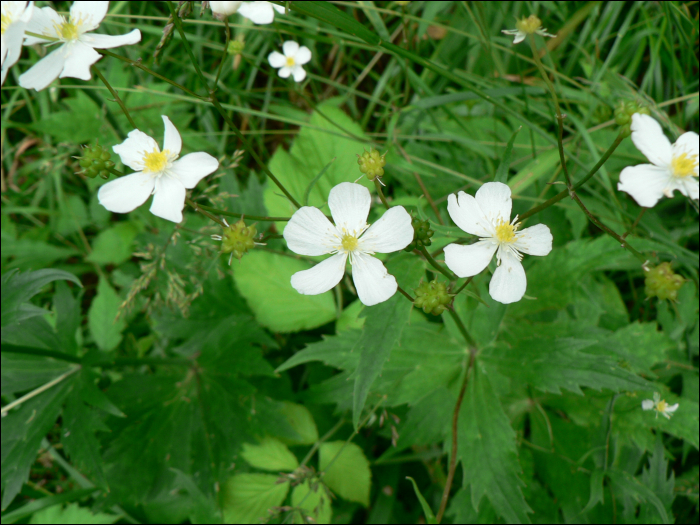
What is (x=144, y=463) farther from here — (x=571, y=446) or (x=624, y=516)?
(x=624, y=516)

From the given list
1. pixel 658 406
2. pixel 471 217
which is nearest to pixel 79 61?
pixel 471 217

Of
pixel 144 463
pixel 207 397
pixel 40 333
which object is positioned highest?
pixel 40 333

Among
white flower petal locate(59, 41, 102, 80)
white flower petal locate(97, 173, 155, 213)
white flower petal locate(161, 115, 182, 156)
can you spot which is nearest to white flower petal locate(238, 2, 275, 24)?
white flower petal locate(59, 41, 102, 80)

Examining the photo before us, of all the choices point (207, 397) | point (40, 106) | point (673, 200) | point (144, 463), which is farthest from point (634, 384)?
point (40, 106)

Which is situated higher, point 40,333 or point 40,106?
point 40,106

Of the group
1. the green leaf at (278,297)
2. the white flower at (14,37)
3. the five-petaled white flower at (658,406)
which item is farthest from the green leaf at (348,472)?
the white flower at (14,37)
